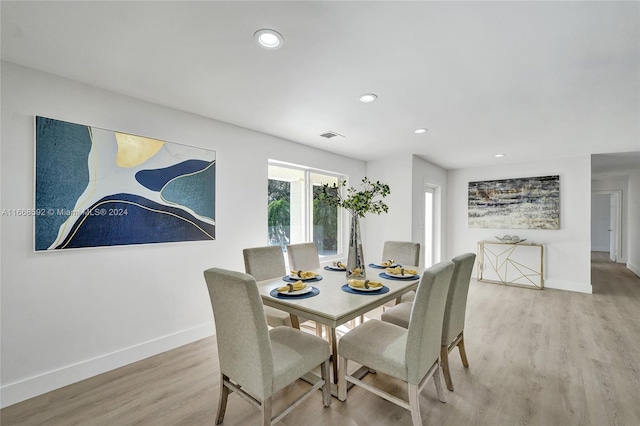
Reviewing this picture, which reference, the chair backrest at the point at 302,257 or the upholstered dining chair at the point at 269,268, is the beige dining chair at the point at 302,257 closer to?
the chair backrest at the point at 302,257

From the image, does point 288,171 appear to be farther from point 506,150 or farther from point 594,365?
point 594,365

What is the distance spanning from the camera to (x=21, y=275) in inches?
76.4

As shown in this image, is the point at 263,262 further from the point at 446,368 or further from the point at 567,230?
the point at 567,230

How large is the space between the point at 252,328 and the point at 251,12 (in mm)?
1612

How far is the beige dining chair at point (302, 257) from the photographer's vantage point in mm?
2949

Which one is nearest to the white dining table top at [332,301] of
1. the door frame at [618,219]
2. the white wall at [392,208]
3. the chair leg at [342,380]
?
the chair leg at [342,380]

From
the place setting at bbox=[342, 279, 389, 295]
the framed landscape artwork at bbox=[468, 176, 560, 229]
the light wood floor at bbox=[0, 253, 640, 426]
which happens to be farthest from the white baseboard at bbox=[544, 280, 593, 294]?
the place setting at bbox=[342, 279, 389, 295]

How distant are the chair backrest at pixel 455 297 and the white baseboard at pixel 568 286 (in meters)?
4.18

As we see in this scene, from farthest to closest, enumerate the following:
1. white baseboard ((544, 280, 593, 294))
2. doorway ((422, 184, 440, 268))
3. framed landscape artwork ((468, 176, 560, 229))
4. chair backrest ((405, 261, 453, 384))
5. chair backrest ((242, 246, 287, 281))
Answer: doorway ((422, 184, 440, 268)), framed landscape artwork ((468, 176, 560, 229)), white baseboard ((544, 280, 593, 294)), chair backrest ((242, 246, 287, 281)), chair backrest ((405, 261, 453, 384))

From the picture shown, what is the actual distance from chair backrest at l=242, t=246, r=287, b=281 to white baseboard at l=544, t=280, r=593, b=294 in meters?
5.06

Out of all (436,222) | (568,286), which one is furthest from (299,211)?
(568,286)

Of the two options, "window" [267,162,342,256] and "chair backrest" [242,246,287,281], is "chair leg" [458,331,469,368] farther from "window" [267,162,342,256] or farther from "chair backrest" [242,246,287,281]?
"window" [267,162,342,256]

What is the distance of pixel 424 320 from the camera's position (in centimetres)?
152

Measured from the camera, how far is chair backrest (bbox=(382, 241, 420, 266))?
10.3 ft
